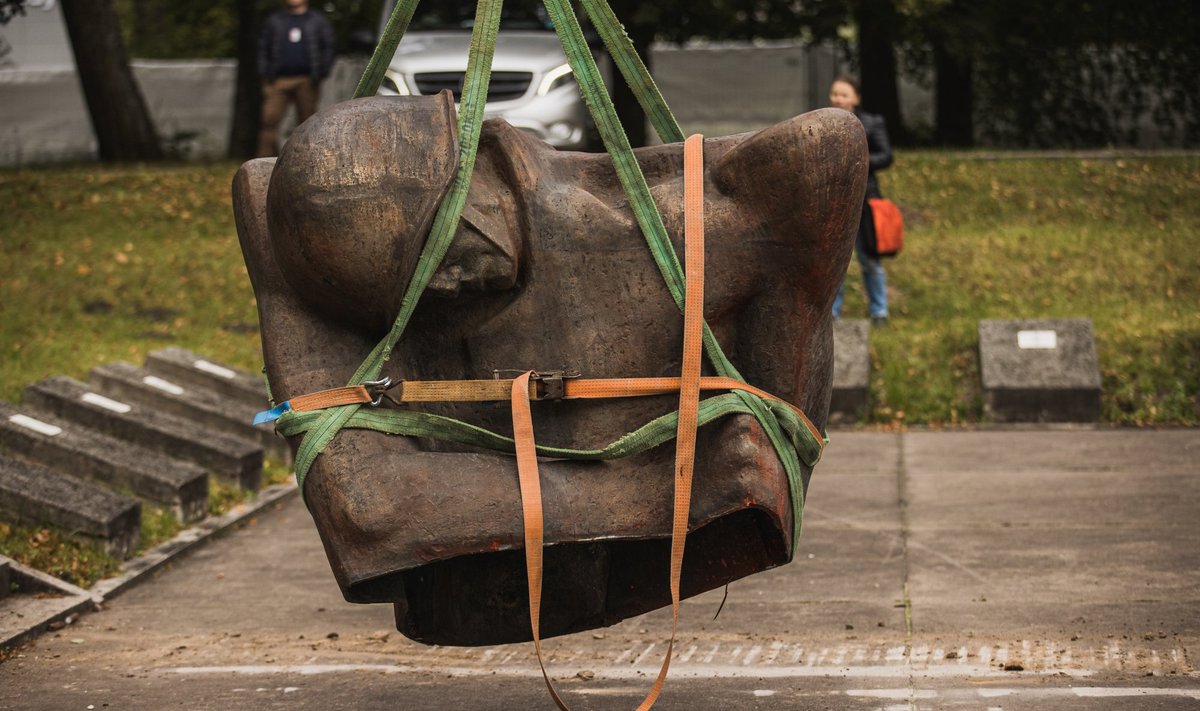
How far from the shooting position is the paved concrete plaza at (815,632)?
5.67 meters

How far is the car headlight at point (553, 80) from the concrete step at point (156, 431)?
5.82 m

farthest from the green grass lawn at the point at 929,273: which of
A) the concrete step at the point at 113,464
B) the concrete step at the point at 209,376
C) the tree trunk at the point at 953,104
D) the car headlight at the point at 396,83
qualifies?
the tree trunk at the point at 953,104

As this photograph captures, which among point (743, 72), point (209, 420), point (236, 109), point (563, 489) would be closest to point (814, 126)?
Result: point (563, 489)

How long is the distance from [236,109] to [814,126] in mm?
17241

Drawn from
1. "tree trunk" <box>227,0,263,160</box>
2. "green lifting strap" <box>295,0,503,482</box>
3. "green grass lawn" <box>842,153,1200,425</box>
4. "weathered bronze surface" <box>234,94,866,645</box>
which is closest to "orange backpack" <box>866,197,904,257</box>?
"green grass lawn" <box>842,153,1200,425</box>

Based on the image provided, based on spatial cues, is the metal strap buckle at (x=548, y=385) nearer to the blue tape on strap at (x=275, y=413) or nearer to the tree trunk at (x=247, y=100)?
the blue tape on strap at (x=275, y=413)

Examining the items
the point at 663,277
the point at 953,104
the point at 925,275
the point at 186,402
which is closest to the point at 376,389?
the point at 663,277

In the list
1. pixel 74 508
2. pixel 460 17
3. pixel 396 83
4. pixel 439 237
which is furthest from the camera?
pixel 460 17

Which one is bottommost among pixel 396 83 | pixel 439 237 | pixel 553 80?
pixel 553 80

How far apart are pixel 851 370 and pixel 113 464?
4543 millimetres

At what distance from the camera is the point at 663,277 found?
4.08 metres

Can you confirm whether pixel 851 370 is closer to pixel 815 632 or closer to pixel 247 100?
pixel 815 632

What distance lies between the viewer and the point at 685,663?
6066 mm

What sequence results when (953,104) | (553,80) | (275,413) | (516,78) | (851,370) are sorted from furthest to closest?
(953,104), (516,78), (553,80), (851,370), (275,413)
